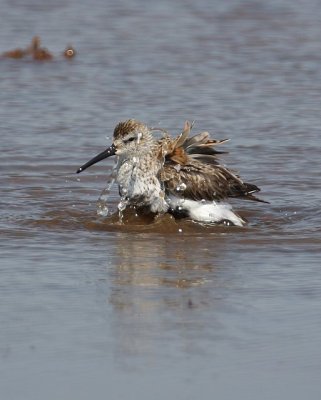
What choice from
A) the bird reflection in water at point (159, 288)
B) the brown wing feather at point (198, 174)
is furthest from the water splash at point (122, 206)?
the bird reflection in water at point (159, 288)

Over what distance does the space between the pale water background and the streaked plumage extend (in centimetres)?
21

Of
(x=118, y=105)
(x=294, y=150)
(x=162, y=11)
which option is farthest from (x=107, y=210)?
(x=162, y=11)

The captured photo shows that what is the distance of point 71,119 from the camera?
1163 cm

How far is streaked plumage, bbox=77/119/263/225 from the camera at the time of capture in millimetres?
8719

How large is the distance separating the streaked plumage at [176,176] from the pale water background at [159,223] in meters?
0.21

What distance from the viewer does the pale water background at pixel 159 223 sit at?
18.0 ft

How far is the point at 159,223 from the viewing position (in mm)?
8609

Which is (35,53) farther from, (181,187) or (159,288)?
(159,288)

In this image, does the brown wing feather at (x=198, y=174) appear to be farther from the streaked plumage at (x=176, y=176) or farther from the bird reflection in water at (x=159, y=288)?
the bird reflection in water at (x=159, y=288)

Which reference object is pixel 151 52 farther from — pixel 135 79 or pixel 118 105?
pixel 118 105

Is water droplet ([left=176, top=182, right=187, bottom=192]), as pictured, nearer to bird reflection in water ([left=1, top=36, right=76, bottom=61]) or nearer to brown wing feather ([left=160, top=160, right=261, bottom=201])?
brown wing feather ([left=160, top=160, right=261, bottom=201])

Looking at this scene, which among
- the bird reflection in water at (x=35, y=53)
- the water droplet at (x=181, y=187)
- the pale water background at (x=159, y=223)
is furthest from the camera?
the bird reflection in water at (x=35, y=53)

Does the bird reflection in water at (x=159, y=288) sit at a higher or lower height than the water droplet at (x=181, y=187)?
lower

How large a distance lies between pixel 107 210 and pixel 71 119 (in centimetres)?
277
